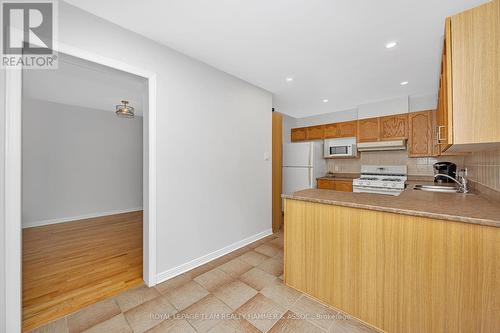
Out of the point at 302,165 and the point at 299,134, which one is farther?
the point at 299,134

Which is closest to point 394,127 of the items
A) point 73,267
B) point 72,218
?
point 73,267

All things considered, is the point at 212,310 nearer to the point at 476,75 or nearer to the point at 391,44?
the point at 476,75

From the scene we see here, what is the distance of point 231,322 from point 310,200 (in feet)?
3.80

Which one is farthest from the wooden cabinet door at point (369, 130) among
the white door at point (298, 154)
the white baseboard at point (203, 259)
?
the white baseboard at point (203, 259)

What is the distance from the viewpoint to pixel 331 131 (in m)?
4.57

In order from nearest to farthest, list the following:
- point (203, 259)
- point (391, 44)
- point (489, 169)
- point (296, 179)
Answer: point (489, 169) → point (391, 44) → point (203, 259) → point (296, 179)

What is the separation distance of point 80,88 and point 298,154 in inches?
171

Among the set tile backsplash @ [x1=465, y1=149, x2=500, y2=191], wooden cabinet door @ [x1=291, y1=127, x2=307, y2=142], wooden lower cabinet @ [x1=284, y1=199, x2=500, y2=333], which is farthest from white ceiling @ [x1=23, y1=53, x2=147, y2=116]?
wooden cabinet door @ [x1=291, y1=127, x2=307, y2=142]

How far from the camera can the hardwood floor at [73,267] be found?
1.71 metres

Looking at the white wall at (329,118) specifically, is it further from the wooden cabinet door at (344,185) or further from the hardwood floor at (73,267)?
the hardwood floor at (73,267)

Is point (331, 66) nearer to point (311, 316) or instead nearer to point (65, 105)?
point (311, 316)

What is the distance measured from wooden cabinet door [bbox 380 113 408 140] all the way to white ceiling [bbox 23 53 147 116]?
4.17 metres

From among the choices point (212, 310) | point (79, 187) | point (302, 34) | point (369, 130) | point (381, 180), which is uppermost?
point (302, 34)

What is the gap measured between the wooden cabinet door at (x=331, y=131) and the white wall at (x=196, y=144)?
2098mm
